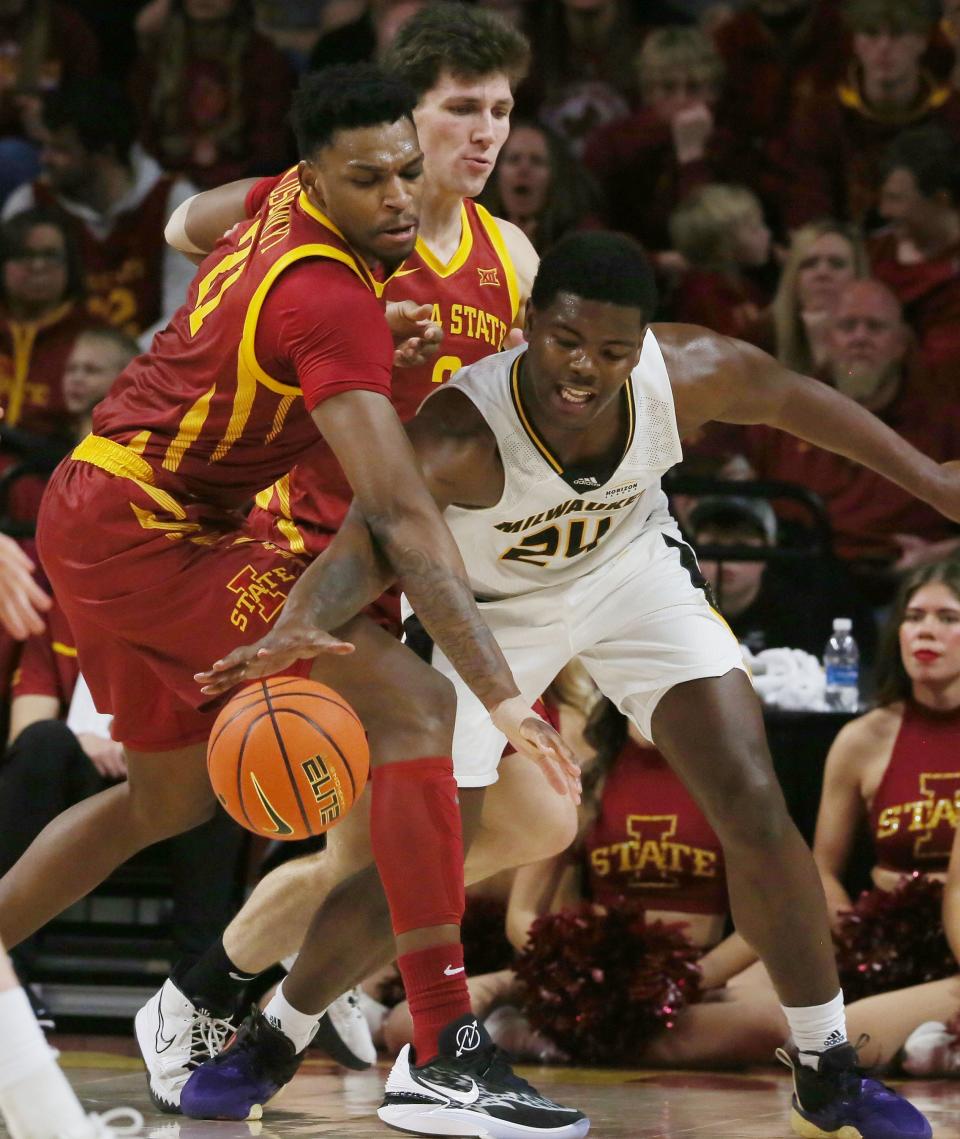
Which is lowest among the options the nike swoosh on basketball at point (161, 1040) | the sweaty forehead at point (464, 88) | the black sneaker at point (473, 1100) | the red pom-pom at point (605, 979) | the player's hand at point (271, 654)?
the red pom-pom at point (605, 979)

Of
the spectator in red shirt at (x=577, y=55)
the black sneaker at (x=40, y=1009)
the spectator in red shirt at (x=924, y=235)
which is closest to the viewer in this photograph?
the black sneaker at (x=40, y=1009)

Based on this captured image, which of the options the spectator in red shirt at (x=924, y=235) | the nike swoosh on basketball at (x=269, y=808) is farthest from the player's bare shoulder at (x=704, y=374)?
the spectator in red shirt at (x=924, y=235)

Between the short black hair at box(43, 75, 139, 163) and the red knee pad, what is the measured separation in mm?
5831

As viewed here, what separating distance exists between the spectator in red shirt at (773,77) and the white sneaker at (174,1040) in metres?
4.94

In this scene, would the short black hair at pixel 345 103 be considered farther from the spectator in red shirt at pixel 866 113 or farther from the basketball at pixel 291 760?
the spectator in red shirt at pixel 866 113

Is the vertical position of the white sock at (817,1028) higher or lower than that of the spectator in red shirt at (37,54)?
lower

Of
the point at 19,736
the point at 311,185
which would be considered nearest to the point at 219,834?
the point at 19,736

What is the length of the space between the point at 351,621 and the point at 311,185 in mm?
878

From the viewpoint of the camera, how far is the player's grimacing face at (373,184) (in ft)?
12.4

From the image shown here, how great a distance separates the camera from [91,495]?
13.3ft

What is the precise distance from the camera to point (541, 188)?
788cm

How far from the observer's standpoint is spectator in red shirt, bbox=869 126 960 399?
7352mm

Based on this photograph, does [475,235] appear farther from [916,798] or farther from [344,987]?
[916,798]

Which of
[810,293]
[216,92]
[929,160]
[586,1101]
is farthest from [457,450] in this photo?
[216,92]
